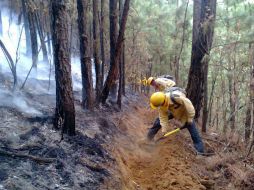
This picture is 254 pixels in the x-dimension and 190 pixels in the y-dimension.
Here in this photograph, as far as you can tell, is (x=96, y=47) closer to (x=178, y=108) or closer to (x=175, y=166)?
(x=178, y=108)

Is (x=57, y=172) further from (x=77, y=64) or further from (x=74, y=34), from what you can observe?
(x=74, y=34)

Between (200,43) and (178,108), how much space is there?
2.64 metres

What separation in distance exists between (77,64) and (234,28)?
11650mm

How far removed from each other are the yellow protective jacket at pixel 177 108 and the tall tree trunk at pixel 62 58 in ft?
9.01

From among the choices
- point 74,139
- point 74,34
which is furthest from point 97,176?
point 74,34

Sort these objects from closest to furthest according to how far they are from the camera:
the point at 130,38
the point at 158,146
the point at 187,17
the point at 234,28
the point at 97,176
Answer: the point at 97,176
the point at 158,146
the point at 234,28
the point at 187,17
the point at 130,38

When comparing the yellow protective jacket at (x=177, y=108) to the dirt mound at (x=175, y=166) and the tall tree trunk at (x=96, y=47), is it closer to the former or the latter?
the dirt mound at (x=175, y=166)

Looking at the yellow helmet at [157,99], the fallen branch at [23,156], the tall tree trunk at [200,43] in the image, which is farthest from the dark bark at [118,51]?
the fallen branch at [23,156]

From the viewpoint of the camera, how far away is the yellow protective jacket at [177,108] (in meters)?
7.70

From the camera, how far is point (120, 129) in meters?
9.38

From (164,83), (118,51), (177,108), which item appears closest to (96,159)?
(177,108)

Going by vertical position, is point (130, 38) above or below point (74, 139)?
above

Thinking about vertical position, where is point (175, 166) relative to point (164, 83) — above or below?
below

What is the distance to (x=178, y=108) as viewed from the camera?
26.5 feet
